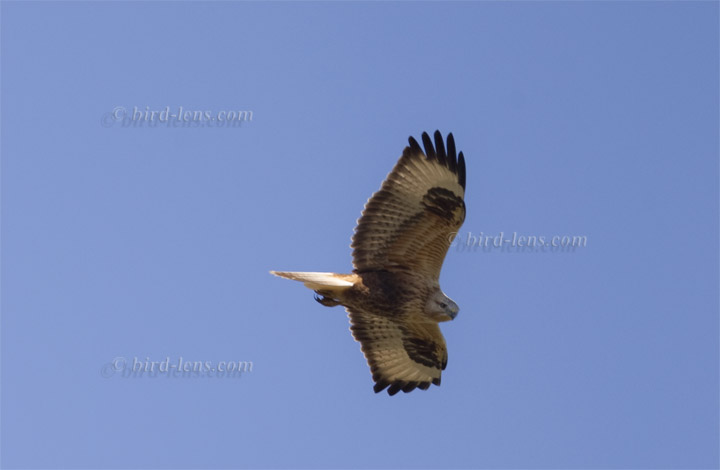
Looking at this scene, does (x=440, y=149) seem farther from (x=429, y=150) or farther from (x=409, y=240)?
(x=409, y=240)

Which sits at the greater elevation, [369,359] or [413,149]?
[413,149]

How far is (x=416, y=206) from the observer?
412 inches

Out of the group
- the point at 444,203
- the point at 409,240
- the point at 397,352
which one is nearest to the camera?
the point at 444,203

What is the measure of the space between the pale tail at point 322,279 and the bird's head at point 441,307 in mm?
839

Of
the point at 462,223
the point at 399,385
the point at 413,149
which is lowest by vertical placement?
the point at 399,385

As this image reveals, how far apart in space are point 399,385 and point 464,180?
272 centimetres

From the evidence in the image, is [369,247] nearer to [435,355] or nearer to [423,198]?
[423,198]

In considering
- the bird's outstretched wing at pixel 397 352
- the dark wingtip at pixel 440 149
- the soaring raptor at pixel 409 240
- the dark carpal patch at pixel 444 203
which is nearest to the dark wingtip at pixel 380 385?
the bird's outstretched wing at pixel 397 352

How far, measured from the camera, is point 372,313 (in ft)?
35.4

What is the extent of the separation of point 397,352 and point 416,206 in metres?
2.09

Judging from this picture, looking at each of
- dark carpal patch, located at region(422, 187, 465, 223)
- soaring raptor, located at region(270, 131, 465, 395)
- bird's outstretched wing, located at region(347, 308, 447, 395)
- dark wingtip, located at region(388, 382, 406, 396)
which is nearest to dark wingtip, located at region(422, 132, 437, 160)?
soaring raptor, located at region(270, 131, 465, 395)

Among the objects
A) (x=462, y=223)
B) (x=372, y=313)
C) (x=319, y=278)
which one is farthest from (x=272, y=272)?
(x=462, y=223)

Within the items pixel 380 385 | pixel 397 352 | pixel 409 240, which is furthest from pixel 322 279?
pixel 380 385

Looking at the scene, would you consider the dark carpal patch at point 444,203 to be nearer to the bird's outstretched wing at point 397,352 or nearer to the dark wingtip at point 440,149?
the dark wingtip at point 440,149
